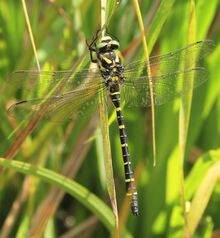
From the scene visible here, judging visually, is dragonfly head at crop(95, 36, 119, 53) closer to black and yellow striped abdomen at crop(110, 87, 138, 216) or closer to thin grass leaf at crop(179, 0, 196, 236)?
black and yellow striped abdomen at crop(110, 87, 138, 216)

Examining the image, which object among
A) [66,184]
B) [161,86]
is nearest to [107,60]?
[161,86]

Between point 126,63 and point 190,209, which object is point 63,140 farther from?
point 190,209

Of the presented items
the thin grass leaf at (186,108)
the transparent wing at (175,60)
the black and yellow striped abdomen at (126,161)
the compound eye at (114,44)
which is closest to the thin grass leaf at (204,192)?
the thin grass leaf at (186,108)

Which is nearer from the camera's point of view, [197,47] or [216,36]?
[197,47]

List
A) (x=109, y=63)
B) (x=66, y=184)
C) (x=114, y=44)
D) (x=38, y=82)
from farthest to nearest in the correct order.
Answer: (x=109, y=63) < (x=114, y=44) < (x=38, y=82) < (x=66, y=184)

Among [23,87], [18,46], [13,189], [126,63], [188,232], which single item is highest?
[18,46]

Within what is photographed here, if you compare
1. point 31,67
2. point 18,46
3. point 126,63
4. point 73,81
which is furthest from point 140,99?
point 18,46

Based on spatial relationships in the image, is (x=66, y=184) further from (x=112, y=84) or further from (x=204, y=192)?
(x=112, y=84)
